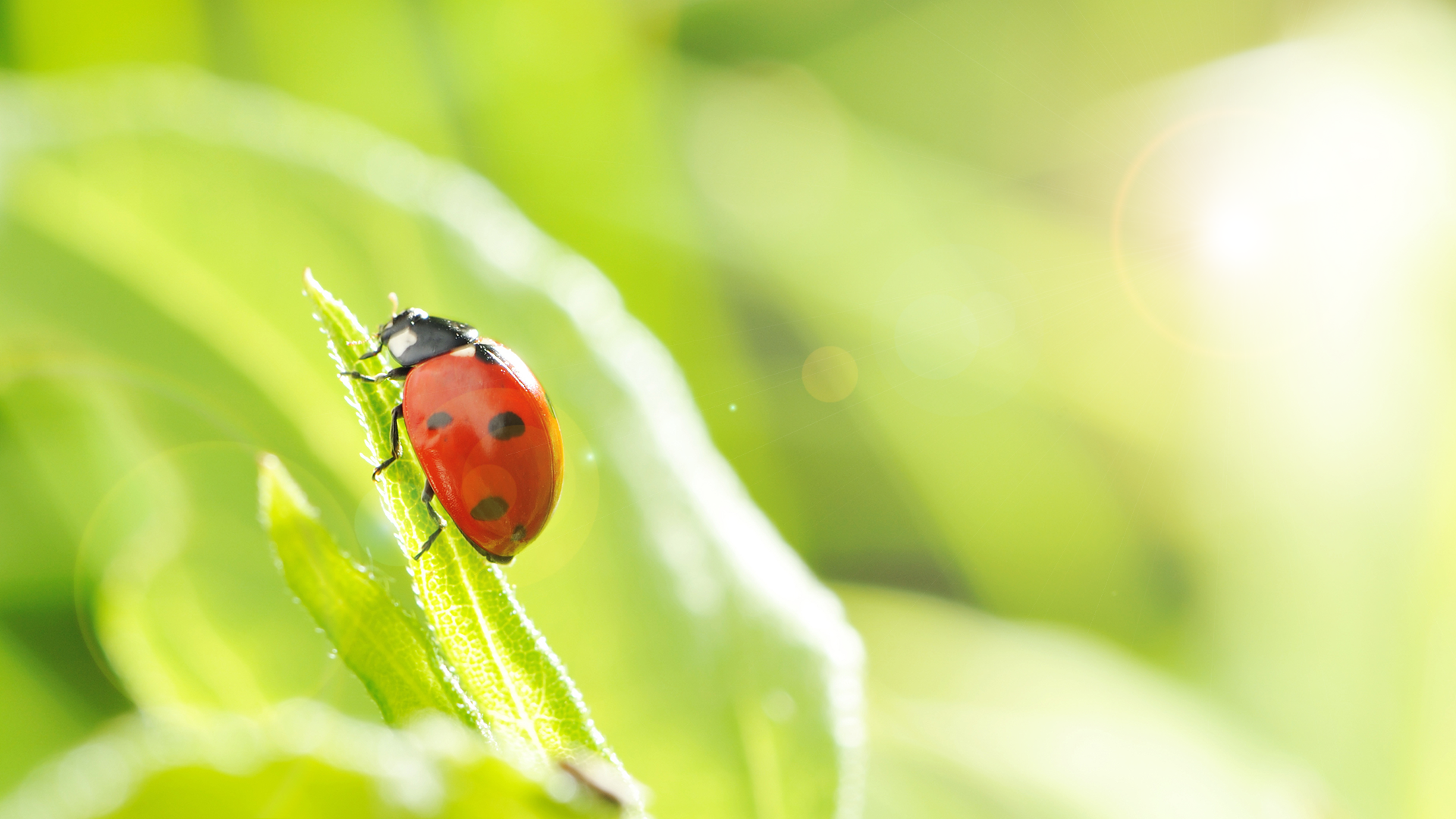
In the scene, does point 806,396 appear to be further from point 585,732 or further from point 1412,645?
point 585,732

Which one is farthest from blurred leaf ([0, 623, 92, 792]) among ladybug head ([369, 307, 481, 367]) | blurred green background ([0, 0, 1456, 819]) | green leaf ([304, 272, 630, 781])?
green leaf ([304, 272, 630, 781])

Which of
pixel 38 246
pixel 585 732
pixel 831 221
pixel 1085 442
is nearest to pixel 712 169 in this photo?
pixel 831 221

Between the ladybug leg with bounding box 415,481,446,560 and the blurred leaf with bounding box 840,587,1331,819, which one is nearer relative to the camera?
the ladybug leg with bounding box 415,481,446,560

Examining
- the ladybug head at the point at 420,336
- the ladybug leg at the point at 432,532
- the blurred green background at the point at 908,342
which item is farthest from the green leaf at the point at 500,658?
the ladybug head at the point at 420,336

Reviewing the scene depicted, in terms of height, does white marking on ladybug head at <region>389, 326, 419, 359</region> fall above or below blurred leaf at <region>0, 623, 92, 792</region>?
above

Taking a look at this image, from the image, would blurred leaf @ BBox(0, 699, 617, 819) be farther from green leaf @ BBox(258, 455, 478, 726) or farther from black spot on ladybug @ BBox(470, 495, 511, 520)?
black spot on ladybug @ BBox(470, 495, 511, 520)

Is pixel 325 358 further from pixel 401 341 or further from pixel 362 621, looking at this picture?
pixel 362 621

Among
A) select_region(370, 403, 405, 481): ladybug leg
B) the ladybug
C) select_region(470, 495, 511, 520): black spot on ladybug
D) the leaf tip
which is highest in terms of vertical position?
the ladybug
